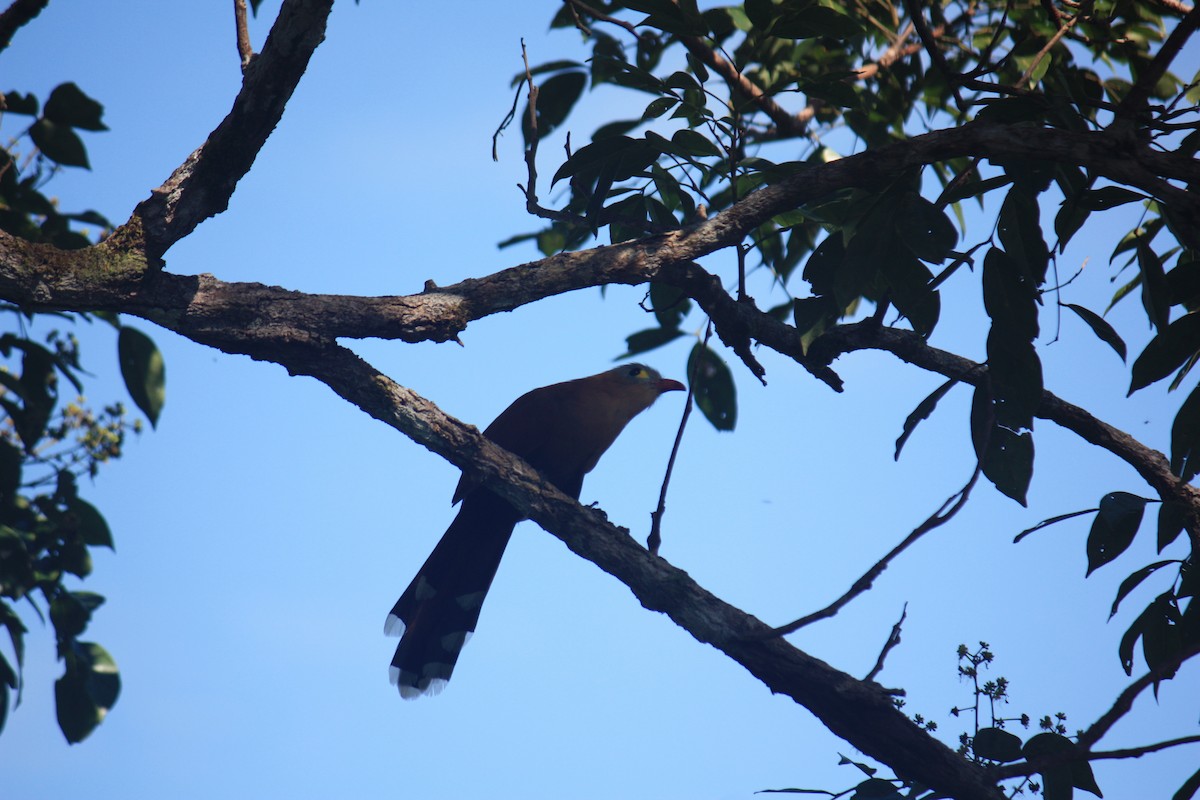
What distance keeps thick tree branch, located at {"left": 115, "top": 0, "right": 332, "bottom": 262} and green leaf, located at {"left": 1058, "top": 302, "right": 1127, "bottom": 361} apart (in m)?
2.12

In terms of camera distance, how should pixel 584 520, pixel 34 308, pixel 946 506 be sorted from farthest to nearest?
pixel 584 520
pixel 34 308
pixel 946 506

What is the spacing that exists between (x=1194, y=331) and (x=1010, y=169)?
2.05ft

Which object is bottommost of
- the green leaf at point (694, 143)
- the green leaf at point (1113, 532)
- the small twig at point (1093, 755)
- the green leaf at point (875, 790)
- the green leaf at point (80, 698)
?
the small twig at point (1093, 755)

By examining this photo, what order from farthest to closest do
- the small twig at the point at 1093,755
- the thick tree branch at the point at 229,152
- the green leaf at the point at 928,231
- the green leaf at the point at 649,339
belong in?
1. the green leaf at the point at 649,339
2. the green leaf at the point at 928,231
3. the thick tree branch at the point at 229,152
4. the small twig at the point at 1093,755

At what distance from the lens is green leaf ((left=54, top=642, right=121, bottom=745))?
351 cm

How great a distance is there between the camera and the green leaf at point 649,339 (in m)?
3.40

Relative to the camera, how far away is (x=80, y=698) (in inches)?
139

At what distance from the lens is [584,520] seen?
9.34ft

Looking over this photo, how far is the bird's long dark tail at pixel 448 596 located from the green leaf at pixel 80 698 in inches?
44.1

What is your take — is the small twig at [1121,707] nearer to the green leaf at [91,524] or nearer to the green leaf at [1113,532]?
the green leaf at [1113,532]

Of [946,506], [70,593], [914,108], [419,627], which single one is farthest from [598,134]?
[70,593]

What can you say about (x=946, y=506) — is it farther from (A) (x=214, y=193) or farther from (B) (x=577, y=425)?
(B) (x=577, y=425)

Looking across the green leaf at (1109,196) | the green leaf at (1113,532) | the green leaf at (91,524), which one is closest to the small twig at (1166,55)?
the green leaf at (1109,196)

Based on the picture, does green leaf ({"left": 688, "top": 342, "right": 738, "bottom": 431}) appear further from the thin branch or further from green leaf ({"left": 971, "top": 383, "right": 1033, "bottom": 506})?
the thin branch
